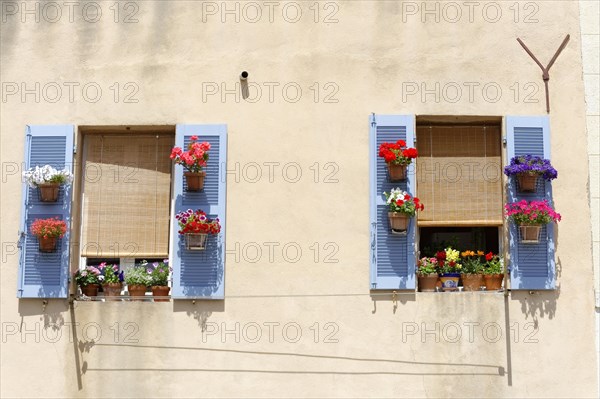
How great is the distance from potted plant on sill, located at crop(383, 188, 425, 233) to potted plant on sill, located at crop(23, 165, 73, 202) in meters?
3.07

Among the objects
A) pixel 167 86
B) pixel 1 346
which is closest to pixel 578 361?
pixel 167 86

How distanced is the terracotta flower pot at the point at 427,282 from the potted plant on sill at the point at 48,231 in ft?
11.1

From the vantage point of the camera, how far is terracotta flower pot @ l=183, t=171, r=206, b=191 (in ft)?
27.5

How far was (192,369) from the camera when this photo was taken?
823 cm

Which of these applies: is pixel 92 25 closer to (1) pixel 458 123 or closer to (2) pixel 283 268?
(2) pixel 283 268

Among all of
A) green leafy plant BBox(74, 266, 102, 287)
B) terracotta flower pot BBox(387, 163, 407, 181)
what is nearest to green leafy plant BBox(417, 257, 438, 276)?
terracotta flower pot BBox(387, 163, 407, 181)

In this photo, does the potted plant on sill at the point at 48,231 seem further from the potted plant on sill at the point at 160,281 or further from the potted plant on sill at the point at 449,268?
the potted plant on sill at the point at 449,268

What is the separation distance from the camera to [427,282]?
839 centimetres

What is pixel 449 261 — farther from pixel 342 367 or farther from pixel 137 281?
pixel 137 281

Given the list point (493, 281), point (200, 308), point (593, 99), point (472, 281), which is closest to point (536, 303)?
point (493, 281)

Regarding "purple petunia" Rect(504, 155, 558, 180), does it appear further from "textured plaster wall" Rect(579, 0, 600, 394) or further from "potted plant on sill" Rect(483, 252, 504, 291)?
"potted plant on sill" Rect(483, 252, 504, 291)

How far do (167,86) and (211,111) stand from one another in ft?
1.64

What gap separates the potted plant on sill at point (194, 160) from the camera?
8.30 metres

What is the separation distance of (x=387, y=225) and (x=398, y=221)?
0.14 m
